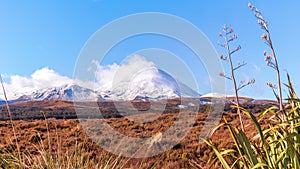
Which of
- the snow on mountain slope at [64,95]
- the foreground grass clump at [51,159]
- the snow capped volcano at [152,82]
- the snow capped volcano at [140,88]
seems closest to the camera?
the foreground grass clump at [51,159]

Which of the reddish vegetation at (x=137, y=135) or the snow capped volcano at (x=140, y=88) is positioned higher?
the snow capped volcano at (x=140, y=88)

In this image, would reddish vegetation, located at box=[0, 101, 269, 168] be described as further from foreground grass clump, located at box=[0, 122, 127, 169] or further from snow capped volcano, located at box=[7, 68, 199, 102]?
snow capped volcano, located at box=[7, 68, 199, 102]

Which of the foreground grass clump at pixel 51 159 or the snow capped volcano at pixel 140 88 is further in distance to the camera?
the snow capped volcano at pixel 140 88

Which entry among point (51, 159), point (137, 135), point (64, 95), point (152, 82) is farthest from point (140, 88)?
point (64, 95)

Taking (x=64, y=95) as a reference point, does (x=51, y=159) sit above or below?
below

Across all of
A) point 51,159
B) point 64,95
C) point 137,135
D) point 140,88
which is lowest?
point 51,159

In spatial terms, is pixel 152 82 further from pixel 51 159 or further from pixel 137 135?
pixel 51 159

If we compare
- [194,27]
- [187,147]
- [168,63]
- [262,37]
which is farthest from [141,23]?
[262,37]

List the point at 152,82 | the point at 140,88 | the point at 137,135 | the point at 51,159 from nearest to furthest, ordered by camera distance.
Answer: the point at 51,159 → the point at 137,135 → the point at 152,82 → the point at 140,88

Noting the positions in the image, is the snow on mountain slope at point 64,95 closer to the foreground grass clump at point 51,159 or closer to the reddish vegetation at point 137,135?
the reddish vegetation at point 137,135

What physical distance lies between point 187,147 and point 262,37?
7.08 metres

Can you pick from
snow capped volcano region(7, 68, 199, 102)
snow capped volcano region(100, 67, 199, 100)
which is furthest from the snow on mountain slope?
snow capped volcano region(100, 67, 199, 100)

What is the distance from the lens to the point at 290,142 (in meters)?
2.09

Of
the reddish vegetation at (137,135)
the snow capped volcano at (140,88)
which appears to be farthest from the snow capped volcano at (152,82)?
the reddish vegetation at (137,135)
